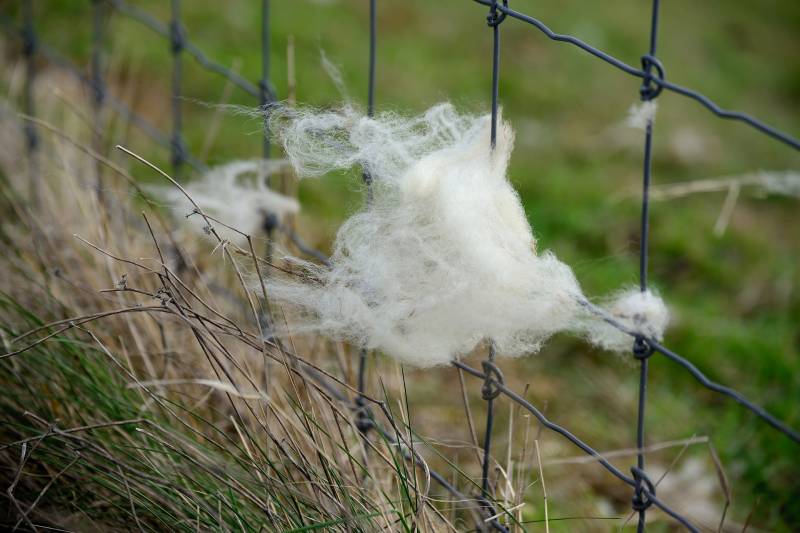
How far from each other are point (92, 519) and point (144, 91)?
2421mm

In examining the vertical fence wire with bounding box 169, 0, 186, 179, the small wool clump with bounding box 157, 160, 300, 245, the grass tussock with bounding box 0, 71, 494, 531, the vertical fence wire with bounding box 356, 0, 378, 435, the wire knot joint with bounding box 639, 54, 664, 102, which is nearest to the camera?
the wire knot joint with bounding box 639, 54, 664, 102

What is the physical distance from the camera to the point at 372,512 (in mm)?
1104

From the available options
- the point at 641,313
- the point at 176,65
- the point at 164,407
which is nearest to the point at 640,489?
the point at 641,313

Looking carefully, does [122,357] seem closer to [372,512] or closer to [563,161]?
[372,512]

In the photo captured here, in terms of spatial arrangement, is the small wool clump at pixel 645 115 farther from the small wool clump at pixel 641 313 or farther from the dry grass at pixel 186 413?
the dry grass at pixel 186 413

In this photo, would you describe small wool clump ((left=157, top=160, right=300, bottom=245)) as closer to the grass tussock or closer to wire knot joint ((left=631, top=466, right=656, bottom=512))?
the grass tussock

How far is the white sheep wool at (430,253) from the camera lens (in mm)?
1071

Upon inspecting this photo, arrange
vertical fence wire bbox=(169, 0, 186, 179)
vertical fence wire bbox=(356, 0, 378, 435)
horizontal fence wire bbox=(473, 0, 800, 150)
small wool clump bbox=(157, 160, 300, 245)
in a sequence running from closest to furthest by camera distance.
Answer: horizontal fence wire bbox=(473, 0, 800, 150), vertical fence wire bbox=(356, 0, 378, 435), small wool clump bbox=(157, 160, 300, 245), vertical fence wire bbox=(169, 0, 186, 179)

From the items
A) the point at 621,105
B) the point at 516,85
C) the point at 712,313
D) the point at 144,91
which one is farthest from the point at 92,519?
the point at 621,105

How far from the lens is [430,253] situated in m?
1.09

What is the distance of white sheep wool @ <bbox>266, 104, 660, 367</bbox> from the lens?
3.51 feet

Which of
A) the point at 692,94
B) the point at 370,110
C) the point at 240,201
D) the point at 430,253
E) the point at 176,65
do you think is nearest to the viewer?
the point at 692,94

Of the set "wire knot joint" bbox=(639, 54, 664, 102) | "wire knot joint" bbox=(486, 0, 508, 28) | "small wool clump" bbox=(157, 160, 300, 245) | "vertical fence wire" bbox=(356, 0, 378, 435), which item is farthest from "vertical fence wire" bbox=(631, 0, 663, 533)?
"small wool clump" bbox=(157, 160, 300, 245)

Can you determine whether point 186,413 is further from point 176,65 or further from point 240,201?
point 176,65
